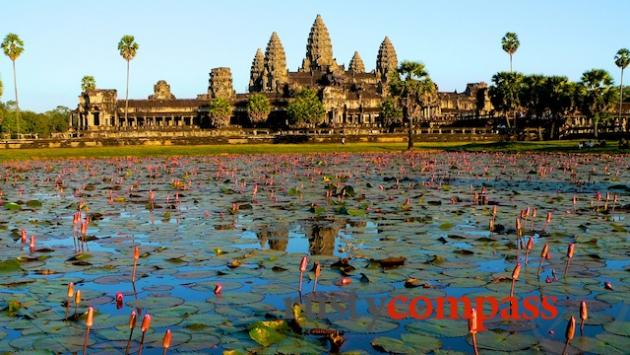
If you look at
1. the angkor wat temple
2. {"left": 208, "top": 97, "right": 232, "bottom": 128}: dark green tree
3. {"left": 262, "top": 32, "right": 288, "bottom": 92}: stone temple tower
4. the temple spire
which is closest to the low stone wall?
the angkor wat temple

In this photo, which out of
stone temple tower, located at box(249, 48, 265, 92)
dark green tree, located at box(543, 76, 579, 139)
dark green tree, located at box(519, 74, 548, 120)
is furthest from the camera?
stone temple tower, located at box(249, 48, 265, 92)

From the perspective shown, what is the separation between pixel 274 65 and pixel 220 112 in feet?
149

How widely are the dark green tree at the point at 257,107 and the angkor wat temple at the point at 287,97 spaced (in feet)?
24.3

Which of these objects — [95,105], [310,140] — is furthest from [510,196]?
[95,105]

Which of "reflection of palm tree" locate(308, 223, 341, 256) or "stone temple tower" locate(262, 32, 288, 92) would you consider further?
"stone temple tower" locate(262, 32, 288, 92)

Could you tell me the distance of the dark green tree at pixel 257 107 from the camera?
146625 millimetres

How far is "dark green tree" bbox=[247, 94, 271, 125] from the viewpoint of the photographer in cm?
14662

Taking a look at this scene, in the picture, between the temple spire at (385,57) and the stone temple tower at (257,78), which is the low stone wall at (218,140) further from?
the temple spire at (385,57)

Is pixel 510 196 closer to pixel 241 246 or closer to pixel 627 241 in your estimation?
pixel 627 241

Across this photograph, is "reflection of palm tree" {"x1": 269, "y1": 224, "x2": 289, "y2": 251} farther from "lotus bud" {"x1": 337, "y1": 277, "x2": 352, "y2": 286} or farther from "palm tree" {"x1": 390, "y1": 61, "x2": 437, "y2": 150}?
"palm tree" {"x1": 390, "y1": 61, "x2": 437, "y2": 150}

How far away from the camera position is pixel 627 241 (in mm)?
10555

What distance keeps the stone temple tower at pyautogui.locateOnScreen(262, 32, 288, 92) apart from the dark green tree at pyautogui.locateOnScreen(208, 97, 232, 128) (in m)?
35.3

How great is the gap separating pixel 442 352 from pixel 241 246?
5.58m

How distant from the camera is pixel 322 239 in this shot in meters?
11.5
